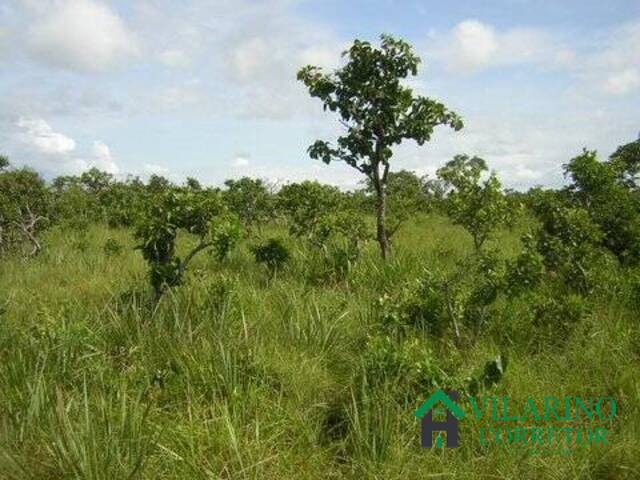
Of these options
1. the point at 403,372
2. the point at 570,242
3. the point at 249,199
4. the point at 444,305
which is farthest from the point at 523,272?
the point at 249,199

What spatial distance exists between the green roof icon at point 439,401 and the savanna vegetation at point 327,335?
9 centimetres

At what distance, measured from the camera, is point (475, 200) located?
22.8 ft

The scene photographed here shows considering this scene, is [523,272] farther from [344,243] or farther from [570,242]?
[344,243]

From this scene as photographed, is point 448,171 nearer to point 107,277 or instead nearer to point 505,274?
point 505,274

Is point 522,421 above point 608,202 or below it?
below

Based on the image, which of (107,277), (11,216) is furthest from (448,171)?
(11,216)

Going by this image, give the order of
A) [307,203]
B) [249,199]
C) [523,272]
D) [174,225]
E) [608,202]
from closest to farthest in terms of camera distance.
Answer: [523,272], [174,225], [608,202], [307,203], [249,199]

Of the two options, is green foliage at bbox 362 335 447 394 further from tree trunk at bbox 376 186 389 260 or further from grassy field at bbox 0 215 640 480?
tree trunk at bbox 376 186 389 260

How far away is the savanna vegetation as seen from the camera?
3.43m

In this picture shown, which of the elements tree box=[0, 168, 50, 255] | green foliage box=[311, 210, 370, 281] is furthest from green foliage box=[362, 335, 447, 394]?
tree box=[0, 168, 50, 255]

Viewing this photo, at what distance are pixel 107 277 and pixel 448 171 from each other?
16.1ft

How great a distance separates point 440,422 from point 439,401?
0.46 feet

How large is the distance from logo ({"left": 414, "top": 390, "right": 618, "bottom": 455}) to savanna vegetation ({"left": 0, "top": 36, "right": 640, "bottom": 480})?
2.9 inches

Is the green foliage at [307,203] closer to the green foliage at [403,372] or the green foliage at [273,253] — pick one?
the green foliage at [273,253]
